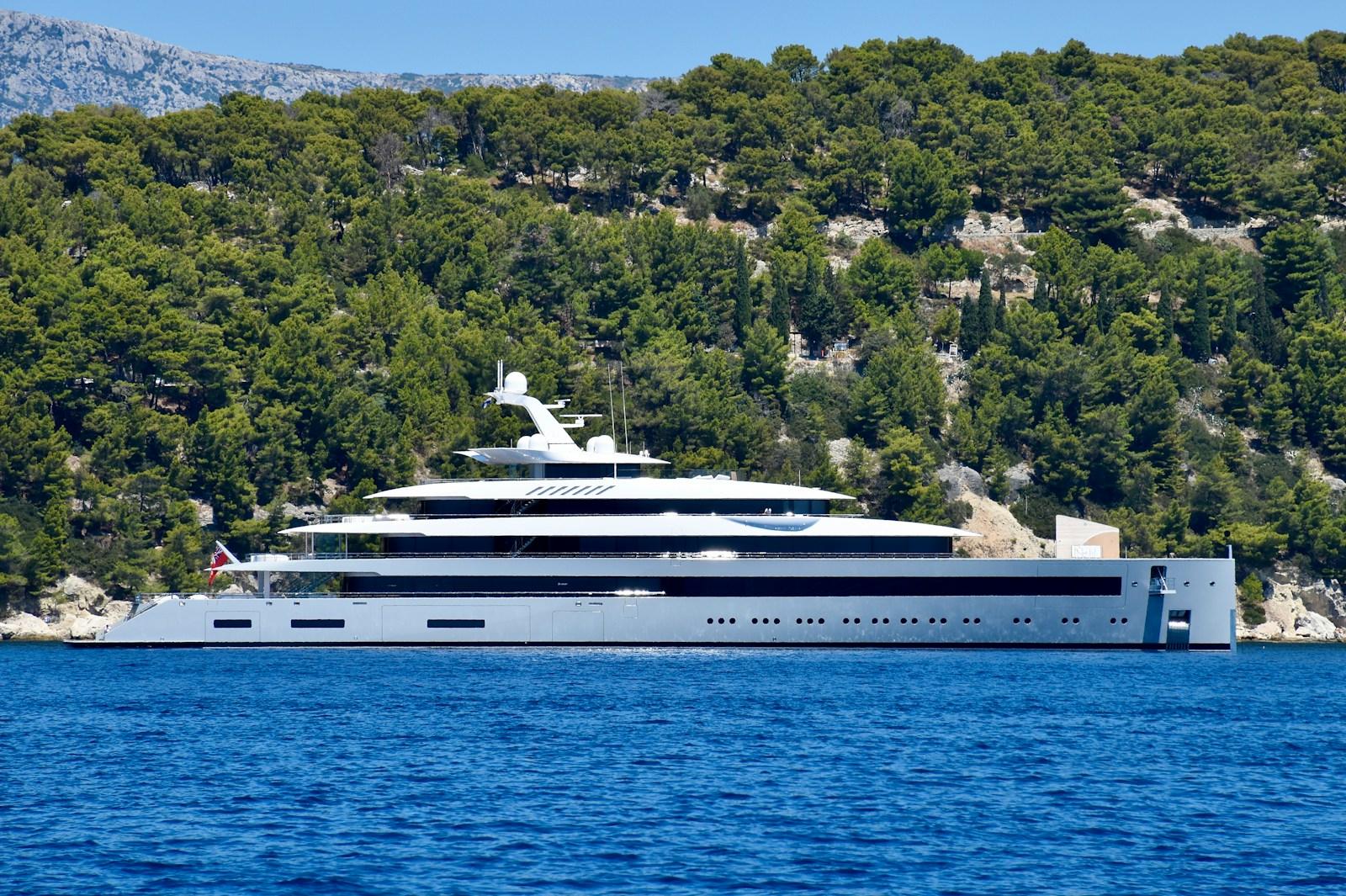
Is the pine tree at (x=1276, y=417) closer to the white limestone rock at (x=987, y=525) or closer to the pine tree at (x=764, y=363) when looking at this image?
the white limestone rock at (x=987, y=525)

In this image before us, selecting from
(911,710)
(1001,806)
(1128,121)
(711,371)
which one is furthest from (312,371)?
(1128,121)

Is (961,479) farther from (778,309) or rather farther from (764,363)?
(778,309)

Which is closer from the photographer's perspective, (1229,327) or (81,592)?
(81,592)

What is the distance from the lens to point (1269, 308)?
9112 cm

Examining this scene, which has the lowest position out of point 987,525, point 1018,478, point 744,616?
point 744,616

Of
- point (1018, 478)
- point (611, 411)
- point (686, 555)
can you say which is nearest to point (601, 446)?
point (686, 555)

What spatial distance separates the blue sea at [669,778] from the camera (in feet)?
72.0

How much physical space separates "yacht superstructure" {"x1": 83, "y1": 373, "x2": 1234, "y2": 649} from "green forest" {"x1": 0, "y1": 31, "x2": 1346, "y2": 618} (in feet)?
53.7

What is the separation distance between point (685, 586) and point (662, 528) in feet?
5.26

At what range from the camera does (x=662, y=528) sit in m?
46.8

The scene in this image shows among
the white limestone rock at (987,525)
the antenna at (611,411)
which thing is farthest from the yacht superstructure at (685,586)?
the white limestone rock at (987,525)

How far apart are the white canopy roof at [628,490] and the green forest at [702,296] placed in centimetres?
1702

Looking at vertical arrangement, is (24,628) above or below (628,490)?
below

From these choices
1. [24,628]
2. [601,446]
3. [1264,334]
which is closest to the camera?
[601,446]
